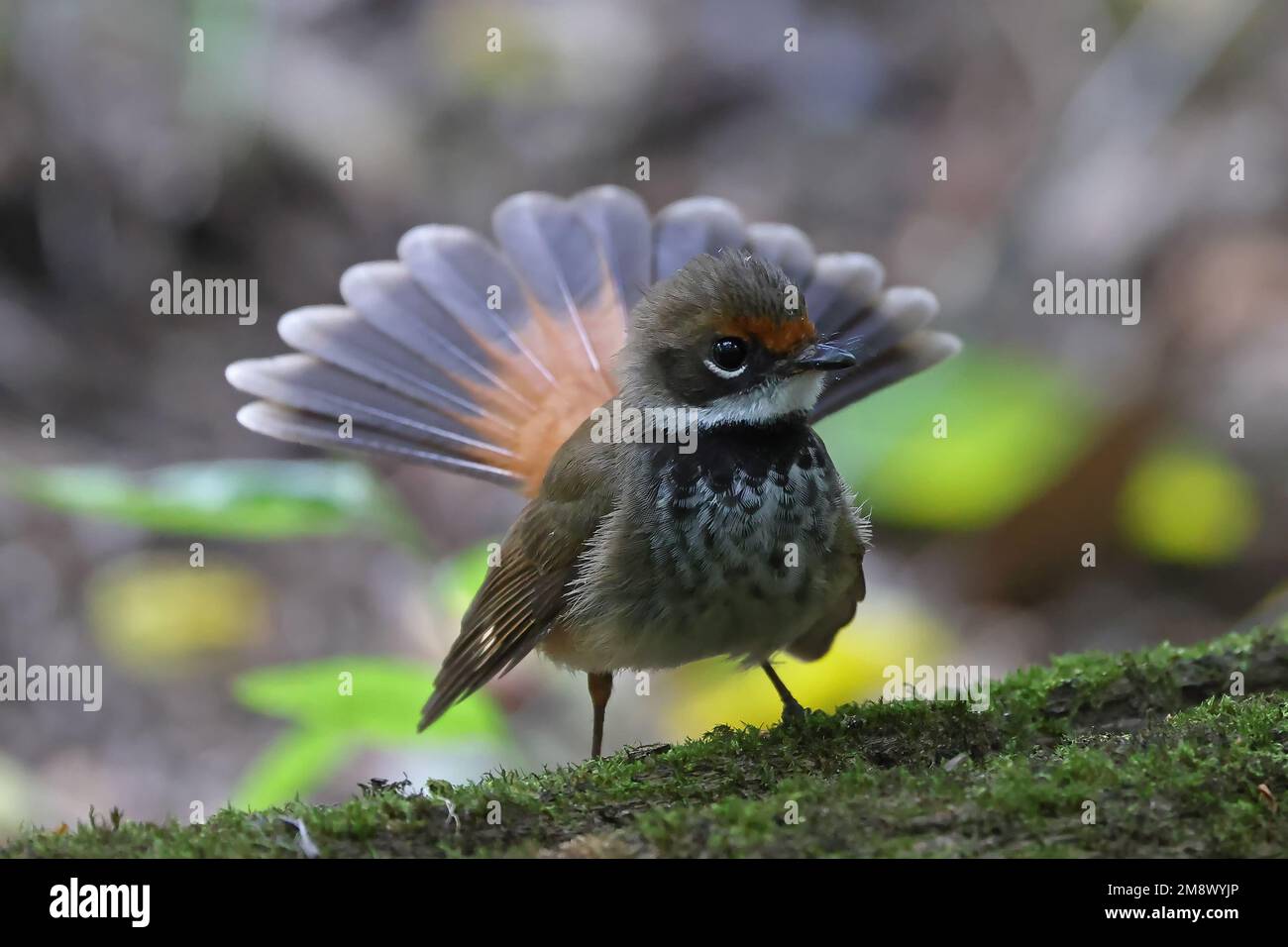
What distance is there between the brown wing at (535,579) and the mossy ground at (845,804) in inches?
37.7

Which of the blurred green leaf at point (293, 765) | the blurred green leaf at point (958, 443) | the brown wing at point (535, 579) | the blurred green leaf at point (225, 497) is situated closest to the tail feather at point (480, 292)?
the brown wing at point (535, 579)

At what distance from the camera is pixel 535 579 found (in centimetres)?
483

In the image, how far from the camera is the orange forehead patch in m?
4.43

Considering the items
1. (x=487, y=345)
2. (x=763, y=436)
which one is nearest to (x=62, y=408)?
(x=487, y=345)

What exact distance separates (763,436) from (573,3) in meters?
7.36

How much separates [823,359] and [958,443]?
3.22 metres

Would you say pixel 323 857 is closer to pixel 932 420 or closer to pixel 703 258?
pixel 703 258

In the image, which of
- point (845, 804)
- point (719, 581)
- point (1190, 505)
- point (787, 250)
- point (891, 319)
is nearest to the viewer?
point (845, 804)

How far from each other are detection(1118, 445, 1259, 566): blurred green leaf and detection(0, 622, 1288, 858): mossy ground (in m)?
3.91

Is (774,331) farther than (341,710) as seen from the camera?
No

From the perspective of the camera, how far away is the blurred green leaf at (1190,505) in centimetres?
762

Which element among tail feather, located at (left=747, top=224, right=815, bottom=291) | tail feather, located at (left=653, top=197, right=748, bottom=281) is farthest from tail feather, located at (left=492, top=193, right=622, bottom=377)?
tail feather, located at (left=747, top=224, right=815, bottom=291)

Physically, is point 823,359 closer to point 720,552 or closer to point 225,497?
point 720,552

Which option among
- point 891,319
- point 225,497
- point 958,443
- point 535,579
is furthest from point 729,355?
point 958,443
